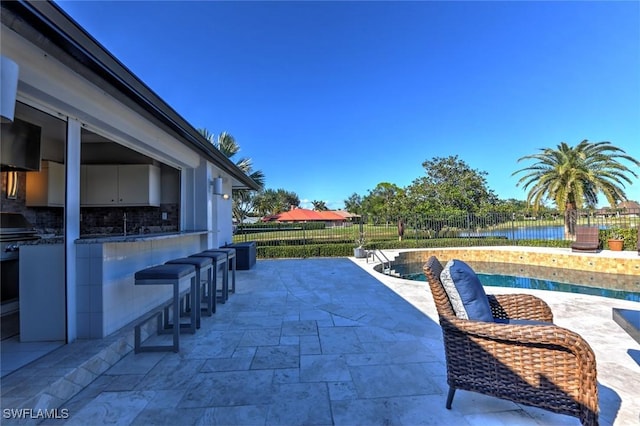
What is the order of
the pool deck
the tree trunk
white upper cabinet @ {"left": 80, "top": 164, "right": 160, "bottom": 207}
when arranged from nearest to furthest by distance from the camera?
the pool deck, white upper cabinet @ {"left": 80, "top": 164, "right": 160, "bottom": 207}, the tree trunk

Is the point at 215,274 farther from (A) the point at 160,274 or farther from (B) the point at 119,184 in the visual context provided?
(B) the point at 119,184

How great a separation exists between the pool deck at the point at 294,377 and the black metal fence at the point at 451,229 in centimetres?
827

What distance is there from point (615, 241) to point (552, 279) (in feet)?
13.3

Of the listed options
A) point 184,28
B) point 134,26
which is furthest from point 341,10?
point 134,26

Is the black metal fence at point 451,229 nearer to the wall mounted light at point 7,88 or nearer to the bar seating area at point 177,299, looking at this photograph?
the bar seating area at point 177,299

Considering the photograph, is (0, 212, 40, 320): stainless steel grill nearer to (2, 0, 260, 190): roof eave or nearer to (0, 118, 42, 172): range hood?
(0, 118, 42, 172): range hood

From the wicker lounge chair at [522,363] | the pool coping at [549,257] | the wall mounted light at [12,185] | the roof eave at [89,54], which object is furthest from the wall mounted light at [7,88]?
the pool coping at [549,257]

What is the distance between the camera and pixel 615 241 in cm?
1020

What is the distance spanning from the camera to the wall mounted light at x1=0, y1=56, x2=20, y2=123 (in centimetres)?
135

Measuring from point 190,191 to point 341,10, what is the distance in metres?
6.84

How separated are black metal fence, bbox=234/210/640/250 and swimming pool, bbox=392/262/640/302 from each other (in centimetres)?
255

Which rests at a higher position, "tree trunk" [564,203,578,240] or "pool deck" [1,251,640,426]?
"tree trunk" [564,203,578,240]

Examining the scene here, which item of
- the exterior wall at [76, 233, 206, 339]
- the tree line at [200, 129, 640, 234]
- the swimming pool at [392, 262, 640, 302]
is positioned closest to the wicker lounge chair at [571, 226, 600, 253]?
the swimming pool at [392, 262, 640, 302]

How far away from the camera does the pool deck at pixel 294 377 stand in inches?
67.6
